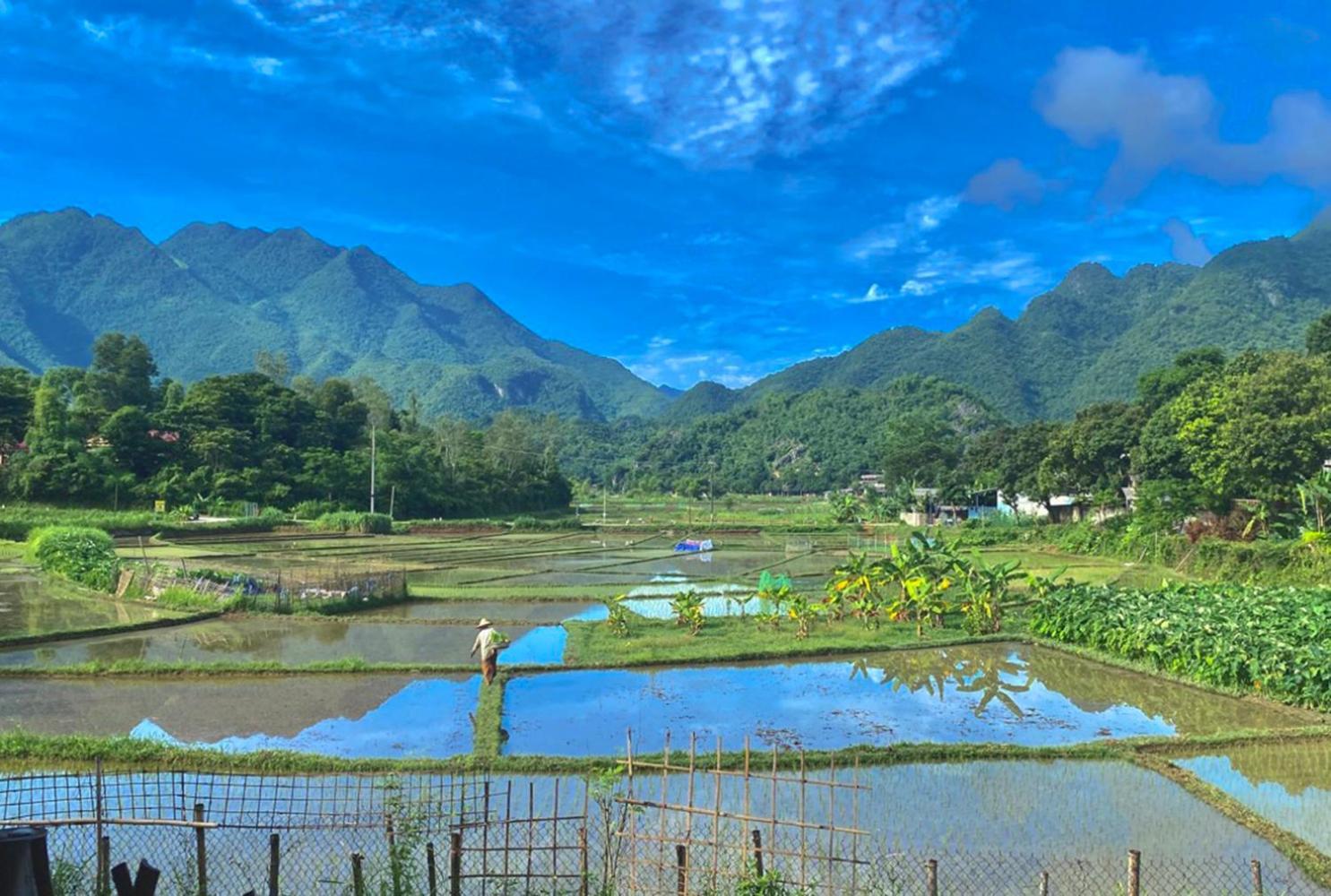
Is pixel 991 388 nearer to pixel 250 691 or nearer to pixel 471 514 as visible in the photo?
pixel 471 514

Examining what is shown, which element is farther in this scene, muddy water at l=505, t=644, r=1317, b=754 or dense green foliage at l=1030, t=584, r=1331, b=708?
dense green foliage at l=1030, t=584, r=1331, b=708

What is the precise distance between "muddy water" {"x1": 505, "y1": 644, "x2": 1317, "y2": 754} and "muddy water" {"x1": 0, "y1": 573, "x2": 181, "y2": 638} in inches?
455

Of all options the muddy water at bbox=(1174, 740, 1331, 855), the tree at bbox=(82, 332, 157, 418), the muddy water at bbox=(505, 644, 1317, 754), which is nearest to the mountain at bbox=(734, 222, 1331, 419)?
the muddy water at bbox=(505, 644, 1317, 754)

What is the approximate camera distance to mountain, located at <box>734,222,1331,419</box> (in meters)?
Result: 126

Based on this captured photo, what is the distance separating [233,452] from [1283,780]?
6523cm

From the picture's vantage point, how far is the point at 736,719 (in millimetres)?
14094

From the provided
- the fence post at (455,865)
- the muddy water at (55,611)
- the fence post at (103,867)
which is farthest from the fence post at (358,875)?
the muddy water at (55,611)

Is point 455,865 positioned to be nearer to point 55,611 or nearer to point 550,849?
point 550,849

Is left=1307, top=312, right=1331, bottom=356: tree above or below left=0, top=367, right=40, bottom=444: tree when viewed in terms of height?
above

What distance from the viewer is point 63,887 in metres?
6.48

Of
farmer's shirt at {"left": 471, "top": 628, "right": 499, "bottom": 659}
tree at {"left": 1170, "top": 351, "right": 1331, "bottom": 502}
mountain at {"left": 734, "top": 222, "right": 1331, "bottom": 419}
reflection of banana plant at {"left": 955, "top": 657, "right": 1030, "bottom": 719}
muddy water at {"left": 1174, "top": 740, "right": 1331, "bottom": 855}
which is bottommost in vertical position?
reflection of banana plant at {"left": 955, "top": 657, "right": 1030, "bottom": 719}

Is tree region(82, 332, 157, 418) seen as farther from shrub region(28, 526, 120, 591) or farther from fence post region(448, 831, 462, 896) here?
fence post region(448, 831, 462, 896)

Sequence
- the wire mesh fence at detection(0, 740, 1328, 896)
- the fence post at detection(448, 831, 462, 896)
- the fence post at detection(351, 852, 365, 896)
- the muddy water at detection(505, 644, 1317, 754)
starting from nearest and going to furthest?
the fence post at detection(351, 852, 365, 896)
the fence post at detection(448, 831, 462, 896)
the wire mesh fence at detection(0, 740, 1328, 896)
the muddy water at detection(505, 644, 1317, 754)

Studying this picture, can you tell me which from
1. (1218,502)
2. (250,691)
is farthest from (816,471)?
(250,691)
